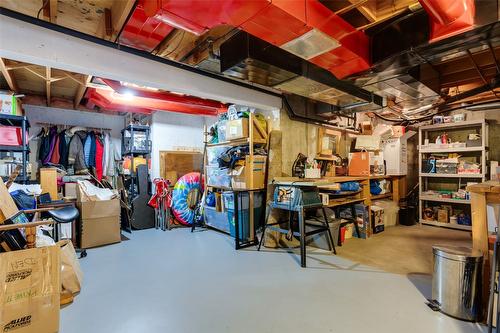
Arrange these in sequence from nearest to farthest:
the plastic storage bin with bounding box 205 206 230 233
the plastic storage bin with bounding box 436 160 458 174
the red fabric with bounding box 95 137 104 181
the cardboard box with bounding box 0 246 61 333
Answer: the cardboard box with bounding box 0 246 61 333 → the plastic storage bin with bounding box 205 206 230 233 → the plastic storage bin with bounding box 436 160 458 174 → the red fabric with bounding box 95 137 104 181

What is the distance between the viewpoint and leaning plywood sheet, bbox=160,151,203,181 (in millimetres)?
5384

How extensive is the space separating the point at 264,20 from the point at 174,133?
4286 mm

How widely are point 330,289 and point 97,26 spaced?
3.59 metres

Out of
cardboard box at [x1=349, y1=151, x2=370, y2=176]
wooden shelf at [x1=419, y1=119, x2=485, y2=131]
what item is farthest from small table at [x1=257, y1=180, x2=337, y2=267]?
wooden shelf at [x1=419, y1=119, x2=485, y2=131]

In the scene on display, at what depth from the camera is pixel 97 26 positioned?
8.32 feet

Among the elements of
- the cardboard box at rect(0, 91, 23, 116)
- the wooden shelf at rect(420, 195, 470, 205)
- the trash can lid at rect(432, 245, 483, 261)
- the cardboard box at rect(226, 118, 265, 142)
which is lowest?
the trash can lid at rect(432, 245, 483, 261)

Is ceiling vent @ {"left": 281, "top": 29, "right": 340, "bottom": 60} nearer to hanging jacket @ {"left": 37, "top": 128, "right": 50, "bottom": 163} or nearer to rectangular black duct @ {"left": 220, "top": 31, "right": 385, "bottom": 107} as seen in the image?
rectangular black duct @ {"left": 220, "top": 31, "right": 385, "bottom": 107}

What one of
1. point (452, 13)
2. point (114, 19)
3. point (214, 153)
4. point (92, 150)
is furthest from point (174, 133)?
point (452, 13)

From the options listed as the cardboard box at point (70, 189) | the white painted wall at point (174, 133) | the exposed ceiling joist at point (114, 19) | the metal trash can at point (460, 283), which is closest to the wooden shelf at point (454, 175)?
the metal trash can at point (460, 283)

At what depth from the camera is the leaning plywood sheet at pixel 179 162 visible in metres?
5.38

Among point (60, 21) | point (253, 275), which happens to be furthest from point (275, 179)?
point (60, 21)

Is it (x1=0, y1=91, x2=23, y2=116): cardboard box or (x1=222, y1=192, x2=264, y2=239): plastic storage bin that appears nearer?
(x1=0, y1=91, x2=23, y2=116): cardboard box

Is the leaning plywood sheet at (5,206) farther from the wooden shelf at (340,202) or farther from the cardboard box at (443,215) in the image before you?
the cardboard box at (443,215)

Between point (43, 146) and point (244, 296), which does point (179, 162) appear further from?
point (244, 296)
